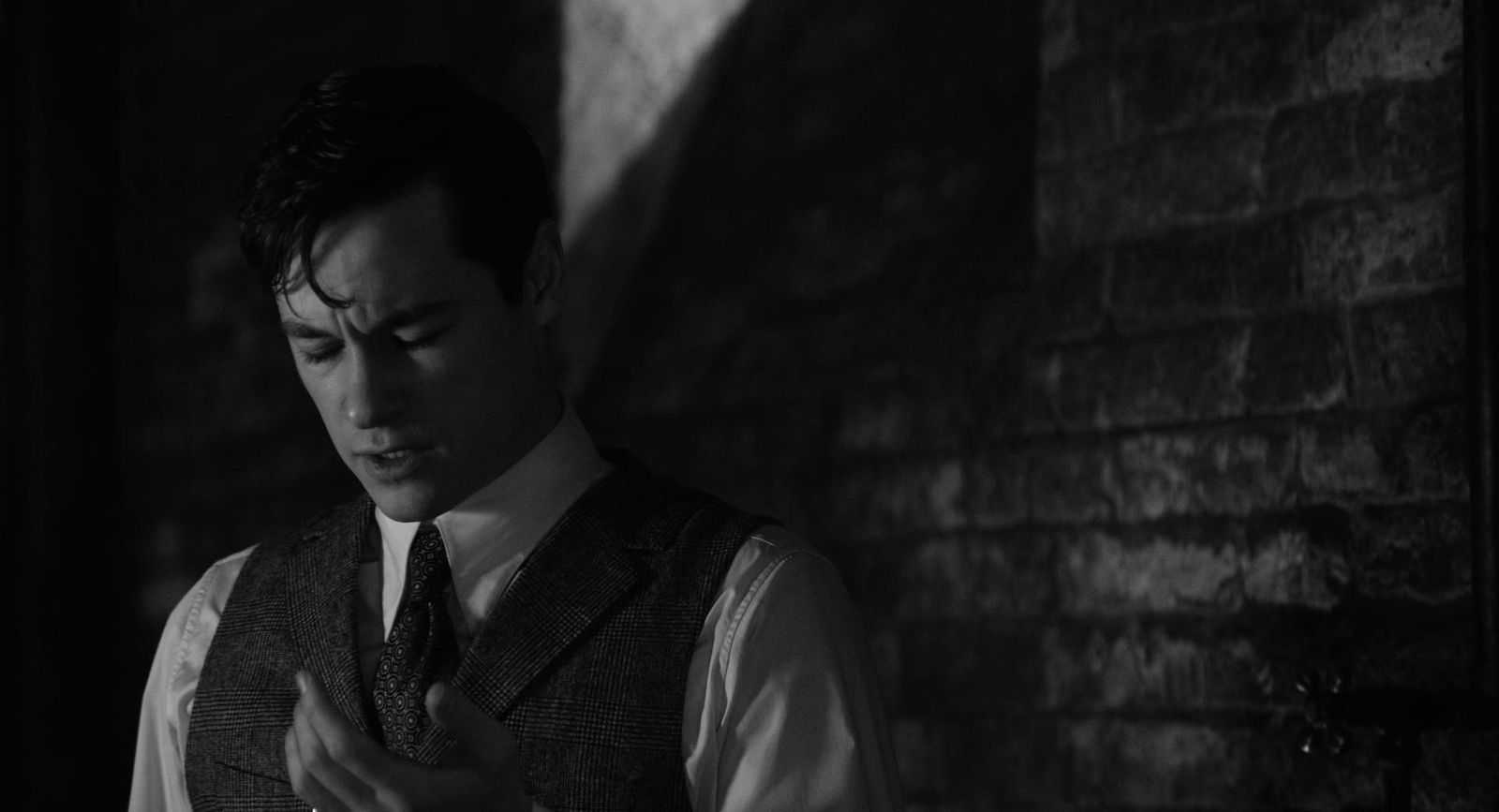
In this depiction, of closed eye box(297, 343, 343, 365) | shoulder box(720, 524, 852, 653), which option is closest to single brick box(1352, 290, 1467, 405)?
shoulder box(720, 524, 852, 653)

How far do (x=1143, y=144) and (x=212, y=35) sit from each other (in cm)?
222

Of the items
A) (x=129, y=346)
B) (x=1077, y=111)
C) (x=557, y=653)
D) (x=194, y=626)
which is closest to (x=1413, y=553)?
(x=1077, y=111)

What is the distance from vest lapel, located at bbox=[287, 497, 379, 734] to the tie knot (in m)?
0.06

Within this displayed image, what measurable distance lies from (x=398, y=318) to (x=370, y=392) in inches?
2.5

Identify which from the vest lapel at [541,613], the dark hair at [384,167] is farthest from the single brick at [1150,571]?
the dark hair at [384,167]

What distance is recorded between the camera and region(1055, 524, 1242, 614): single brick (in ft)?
6.17

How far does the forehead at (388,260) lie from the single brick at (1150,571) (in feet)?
3.03

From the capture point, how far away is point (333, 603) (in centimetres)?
151

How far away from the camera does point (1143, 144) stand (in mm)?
2010

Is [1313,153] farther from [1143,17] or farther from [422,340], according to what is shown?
[422,340]

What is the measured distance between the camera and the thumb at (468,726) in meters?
1.11

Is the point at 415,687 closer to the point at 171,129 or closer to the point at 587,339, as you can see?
the point at 587,339

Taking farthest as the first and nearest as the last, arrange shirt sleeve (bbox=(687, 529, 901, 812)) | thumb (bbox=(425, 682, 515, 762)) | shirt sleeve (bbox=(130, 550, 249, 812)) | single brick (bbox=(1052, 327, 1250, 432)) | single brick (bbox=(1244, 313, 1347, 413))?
single brick (bbox=(1052, 327, 1250, 432)) < single brick (bbox=(1244, 313, 1347, 413)) < shirt sleeve (bbox=(130, 550, 249, 812)) < shirt sleeve (bbox=(687, 529, 901, 812)) < thumb (bbox=(425, 682, 515, 762))

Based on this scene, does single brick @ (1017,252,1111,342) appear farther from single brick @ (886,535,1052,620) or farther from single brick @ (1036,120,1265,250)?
single brick @ (886,535,1052,620)
